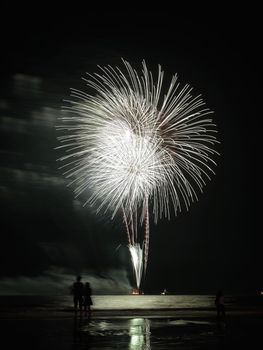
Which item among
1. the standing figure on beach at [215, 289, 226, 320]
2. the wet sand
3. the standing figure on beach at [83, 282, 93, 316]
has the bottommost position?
the wet sand

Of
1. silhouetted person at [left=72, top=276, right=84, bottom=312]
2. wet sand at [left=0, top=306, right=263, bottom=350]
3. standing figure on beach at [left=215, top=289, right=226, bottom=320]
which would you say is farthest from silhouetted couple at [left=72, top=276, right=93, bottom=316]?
standing figure on beach at [left=215, top=289, right=226, bottom=320]

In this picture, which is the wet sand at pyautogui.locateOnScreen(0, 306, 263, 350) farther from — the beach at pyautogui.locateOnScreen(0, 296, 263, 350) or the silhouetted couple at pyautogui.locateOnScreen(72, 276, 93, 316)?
the silhouetted couple at pyautogui.locateOnScreen(72, 276, 93, 316)

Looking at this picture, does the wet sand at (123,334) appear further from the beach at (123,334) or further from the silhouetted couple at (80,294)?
the silhouetted couple at (80,294)

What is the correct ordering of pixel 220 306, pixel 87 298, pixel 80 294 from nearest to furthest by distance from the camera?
1. pixel 220 306
2. pixel 80 294
3. pixel 87 298

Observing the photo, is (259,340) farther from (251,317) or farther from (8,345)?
(251,317)

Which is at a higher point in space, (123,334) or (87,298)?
(87,298)

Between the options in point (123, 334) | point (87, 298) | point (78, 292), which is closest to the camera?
point (123, 334)

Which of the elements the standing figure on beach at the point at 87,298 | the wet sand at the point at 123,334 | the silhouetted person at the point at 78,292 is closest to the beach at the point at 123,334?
the wet sand at the point at 123,334

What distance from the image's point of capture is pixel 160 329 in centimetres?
1953

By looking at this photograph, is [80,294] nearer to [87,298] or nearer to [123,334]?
[87,298]

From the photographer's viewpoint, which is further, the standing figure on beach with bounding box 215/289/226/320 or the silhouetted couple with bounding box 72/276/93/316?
the silhouetted couple with bounding box 72/276/93/316

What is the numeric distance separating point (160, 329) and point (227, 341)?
405 centimetres

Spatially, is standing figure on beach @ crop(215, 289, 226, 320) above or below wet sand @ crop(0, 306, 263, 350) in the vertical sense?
above

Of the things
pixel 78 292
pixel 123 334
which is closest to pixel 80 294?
pixel 78 292
